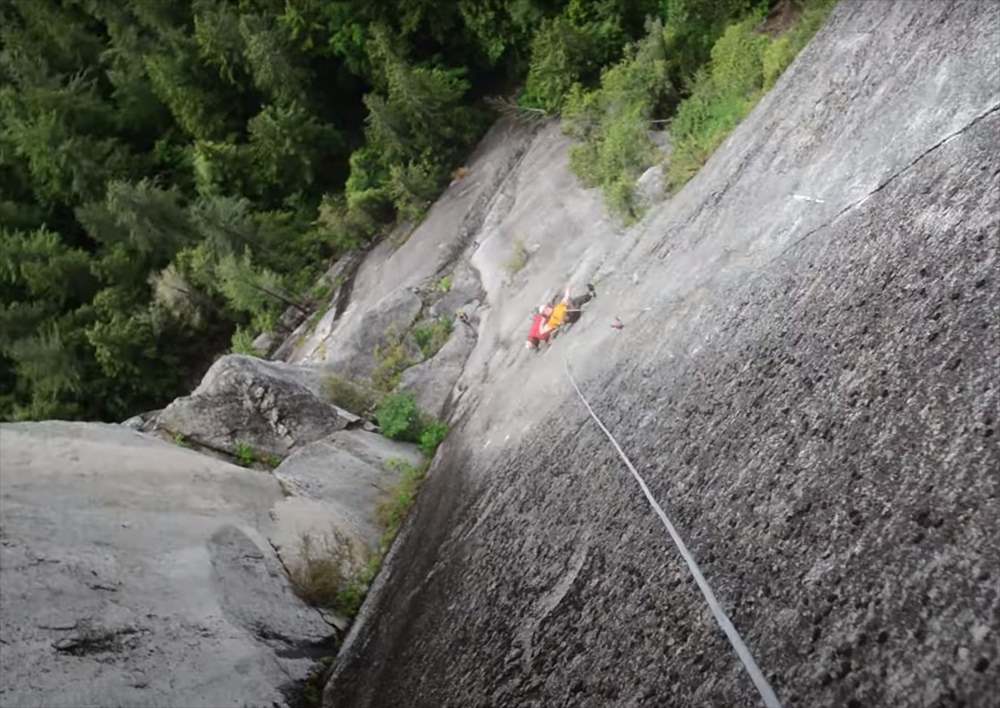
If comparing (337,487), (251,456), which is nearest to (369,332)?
(251,456)

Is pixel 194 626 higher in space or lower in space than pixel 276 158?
lower

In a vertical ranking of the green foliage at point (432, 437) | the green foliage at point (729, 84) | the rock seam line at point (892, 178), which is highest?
the rock seam line at point (892, 178)

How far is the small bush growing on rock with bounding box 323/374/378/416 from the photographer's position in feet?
39.9

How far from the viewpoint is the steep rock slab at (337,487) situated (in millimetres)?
8344

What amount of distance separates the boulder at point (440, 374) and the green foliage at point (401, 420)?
1.75ft

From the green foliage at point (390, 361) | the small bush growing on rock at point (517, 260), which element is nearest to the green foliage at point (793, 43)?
the small bush growing on rock at point (517, 260)

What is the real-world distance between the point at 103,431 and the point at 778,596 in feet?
26.2

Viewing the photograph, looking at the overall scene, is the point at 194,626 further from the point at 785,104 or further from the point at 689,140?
the point at 689,140

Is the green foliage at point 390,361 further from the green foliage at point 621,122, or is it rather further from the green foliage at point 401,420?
the green foliage at point 621,122

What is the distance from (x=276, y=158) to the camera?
19453 millimetres

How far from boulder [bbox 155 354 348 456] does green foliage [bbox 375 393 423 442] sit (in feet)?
2.04

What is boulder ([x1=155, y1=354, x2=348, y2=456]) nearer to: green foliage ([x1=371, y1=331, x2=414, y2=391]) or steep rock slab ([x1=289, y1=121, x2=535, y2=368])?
green foliage ([x1=371, y1=331, x2=414, y2=391])

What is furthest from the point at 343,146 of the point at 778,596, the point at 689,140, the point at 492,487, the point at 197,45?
the point at 778,596

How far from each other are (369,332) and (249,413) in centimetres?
395
